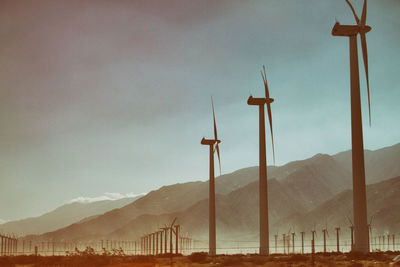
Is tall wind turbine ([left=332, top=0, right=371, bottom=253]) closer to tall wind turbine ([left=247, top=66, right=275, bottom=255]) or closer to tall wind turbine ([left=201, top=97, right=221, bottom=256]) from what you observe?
tall wind turbine ([left=247, top=66, right=275, bottom=255])

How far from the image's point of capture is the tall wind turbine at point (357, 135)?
56.6 metres

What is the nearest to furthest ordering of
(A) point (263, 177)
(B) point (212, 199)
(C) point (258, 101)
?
(A) point (263, 177)
(C) point (258, 101)
(B) point (212, 199)

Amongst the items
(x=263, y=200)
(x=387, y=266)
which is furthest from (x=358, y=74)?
(x=263, y=200)

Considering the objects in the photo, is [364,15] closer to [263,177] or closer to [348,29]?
[348,29]

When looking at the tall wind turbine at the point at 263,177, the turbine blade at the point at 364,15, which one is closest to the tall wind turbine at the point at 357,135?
the turbine blade at the point at 364,15

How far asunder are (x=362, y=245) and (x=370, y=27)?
24.4 m

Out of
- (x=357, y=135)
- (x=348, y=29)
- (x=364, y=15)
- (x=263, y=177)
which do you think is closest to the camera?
(x=357, y=135)

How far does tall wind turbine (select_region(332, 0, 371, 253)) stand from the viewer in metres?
56.6

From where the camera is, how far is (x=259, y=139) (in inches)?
3378

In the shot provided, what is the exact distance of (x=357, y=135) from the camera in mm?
58594

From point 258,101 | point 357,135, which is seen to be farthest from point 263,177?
point 357,135

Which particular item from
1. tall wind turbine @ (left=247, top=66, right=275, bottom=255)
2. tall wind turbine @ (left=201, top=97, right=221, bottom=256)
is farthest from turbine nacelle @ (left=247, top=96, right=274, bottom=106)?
tall wind turbine @ (left=201, top=97, right=221, bottom=256)

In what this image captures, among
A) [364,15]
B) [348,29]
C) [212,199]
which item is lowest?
[212,199]

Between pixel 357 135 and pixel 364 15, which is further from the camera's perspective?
pixel 364 15
